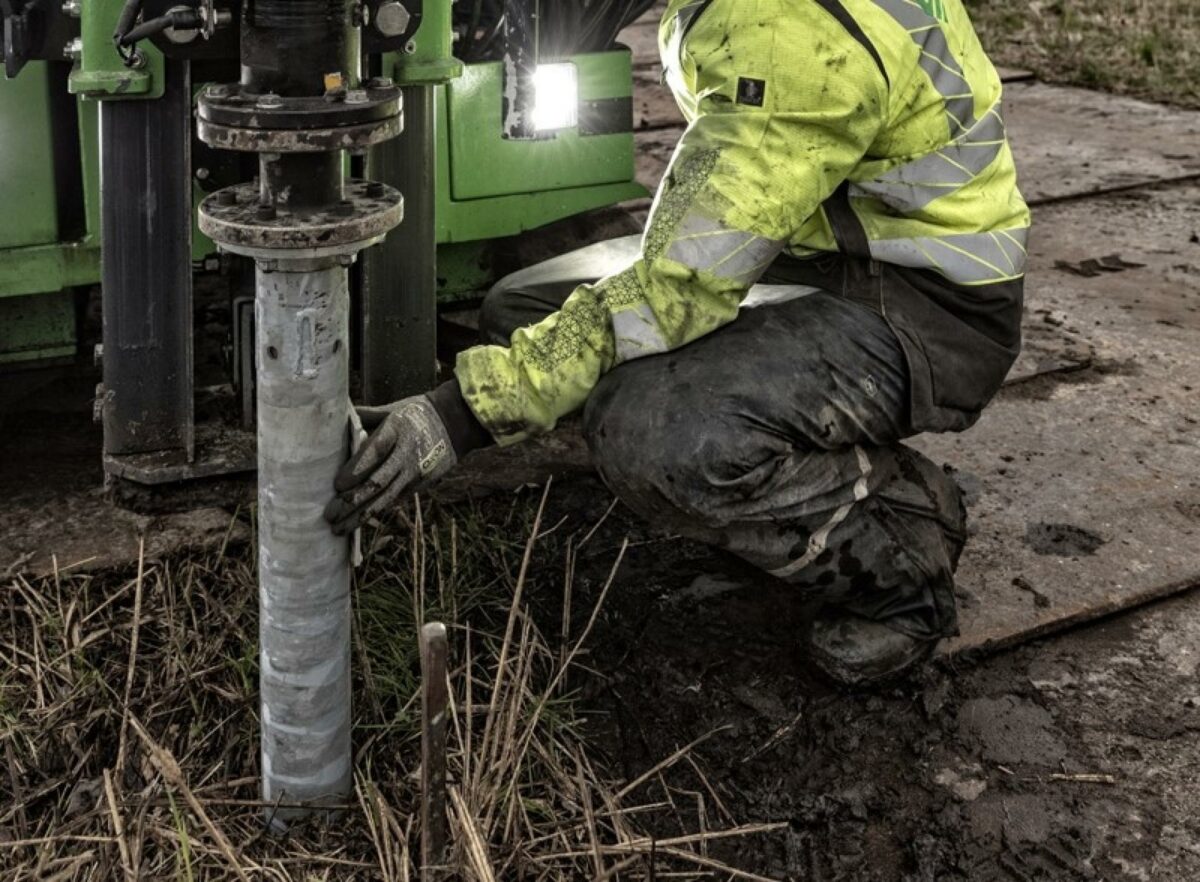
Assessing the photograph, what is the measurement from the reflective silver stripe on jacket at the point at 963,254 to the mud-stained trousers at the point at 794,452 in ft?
0.34

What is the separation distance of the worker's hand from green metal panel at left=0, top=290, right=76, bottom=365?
102 centimetres

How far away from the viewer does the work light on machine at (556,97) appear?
10.1 feet

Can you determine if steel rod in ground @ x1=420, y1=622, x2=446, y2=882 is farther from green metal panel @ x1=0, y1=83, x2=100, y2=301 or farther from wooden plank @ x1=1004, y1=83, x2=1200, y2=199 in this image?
wooden plank @ x1=1004, y1=83, x2=1200, y2=199

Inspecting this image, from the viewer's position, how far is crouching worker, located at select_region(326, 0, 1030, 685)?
2.12 m

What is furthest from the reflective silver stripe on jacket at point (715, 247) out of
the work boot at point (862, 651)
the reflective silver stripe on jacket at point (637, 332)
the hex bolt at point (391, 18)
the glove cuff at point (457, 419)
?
the work boot at point (862, 651)

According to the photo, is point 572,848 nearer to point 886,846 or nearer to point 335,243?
point 886,846

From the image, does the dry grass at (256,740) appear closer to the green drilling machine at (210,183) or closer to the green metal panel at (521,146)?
the green drilling machine at (210,183)

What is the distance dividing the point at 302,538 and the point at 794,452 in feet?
2.58

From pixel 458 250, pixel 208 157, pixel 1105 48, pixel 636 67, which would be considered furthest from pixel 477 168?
pixel 1105 48

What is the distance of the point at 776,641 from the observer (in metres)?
2.57

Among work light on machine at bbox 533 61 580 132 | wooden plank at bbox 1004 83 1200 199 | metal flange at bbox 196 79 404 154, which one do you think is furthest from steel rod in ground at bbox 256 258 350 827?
wooden plank at bbox 1004 83 1200 199

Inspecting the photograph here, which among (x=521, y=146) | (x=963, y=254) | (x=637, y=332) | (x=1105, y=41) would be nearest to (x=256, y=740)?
(x=637, y=332)

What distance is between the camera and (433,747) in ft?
5.98

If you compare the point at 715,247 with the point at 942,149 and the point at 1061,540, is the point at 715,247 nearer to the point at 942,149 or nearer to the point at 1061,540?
the point at 942,149
